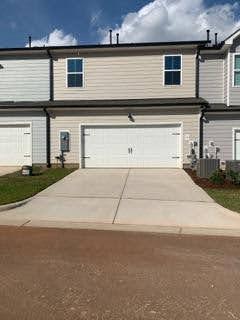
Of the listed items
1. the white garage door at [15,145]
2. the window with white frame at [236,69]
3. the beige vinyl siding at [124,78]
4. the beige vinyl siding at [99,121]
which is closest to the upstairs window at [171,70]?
the beige vinyl siding at [124,78]

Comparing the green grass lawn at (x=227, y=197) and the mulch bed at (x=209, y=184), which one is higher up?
the mulch bed at (x=209, y=184)

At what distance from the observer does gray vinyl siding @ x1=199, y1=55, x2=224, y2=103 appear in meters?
21.1

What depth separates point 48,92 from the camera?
21.8 metres

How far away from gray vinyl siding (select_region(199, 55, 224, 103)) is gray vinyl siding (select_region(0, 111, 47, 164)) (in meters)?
8.38

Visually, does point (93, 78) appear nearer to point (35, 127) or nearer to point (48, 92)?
point (48, 92)

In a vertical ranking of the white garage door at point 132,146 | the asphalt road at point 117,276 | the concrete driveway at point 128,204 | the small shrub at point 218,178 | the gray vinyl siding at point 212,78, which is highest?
the gray vinyl siding at point 212,78

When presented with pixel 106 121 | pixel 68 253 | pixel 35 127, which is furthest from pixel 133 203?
pixel 35 127

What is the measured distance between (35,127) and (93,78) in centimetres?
397

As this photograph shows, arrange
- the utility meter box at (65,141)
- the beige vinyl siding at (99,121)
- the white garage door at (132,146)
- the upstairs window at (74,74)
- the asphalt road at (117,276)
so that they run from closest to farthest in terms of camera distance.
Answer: the asphalt road at (117,276) → the beige vinyl siding at (99,121) → the white garage door at (132,146) → the utility meter box at (65,141) → the upstairs window at (74,74)

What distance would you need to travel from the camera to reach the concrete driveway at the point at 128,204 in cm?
976

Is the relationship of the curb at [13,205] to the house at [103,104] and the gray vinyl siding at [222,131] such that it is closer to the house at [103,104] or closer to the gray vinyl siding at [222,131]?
the house at [103,104]

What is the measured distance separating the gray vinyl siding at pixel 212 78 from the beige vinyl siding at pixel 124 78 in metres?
0.52

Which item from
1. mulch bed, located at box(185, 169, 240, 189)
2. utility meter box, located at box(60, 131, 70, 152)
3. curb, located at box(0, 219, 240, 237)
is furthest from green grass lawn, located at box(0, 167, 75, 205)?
mulch bed, located at box(185, 169, 240, 189)

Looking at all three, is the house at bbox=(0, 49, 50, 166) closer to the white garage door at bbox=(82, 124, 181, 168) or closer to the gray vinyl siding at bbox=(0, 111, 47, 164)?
the gray vinyl siding at bbox=(0, 111, 47, 164)
